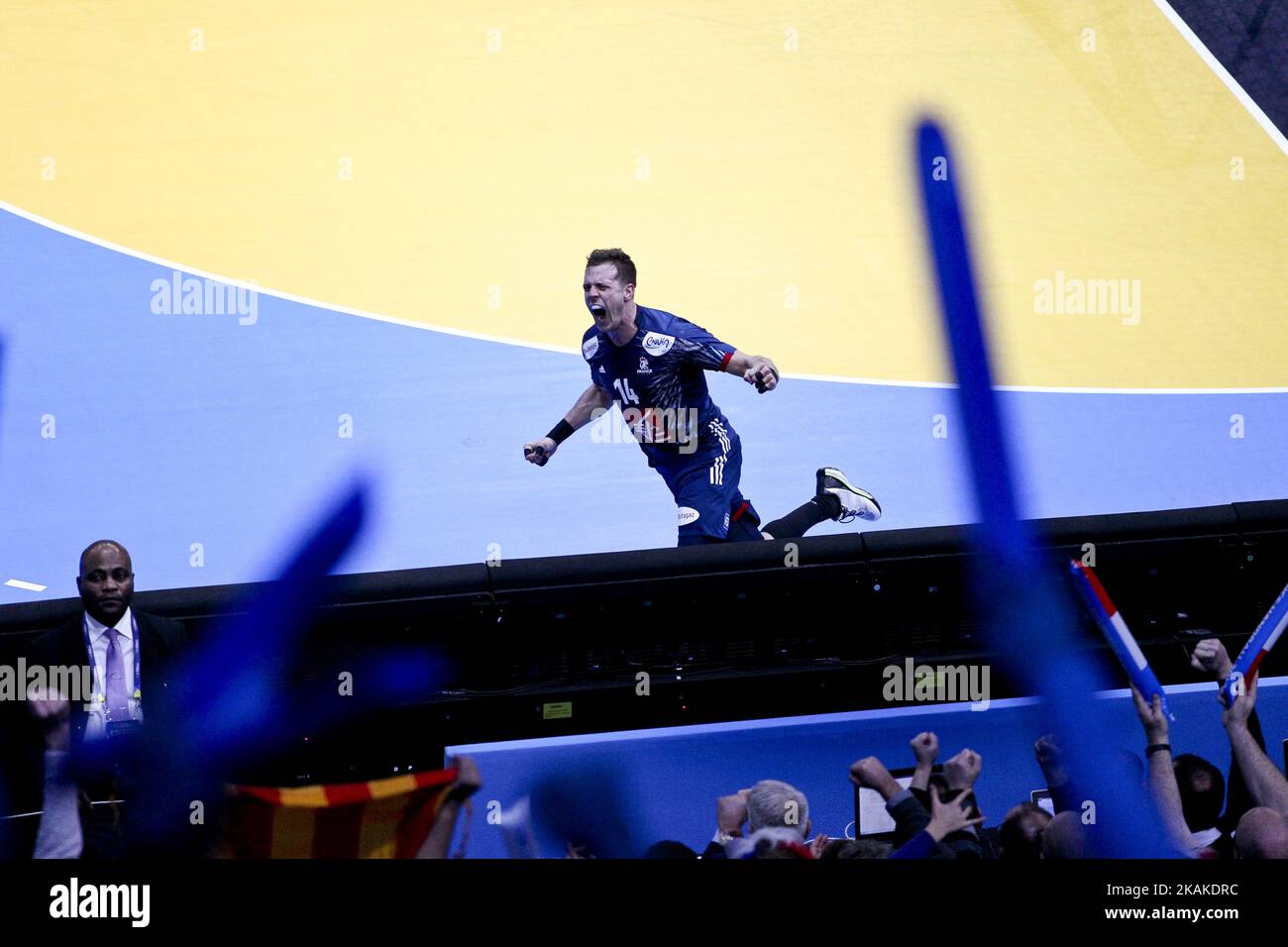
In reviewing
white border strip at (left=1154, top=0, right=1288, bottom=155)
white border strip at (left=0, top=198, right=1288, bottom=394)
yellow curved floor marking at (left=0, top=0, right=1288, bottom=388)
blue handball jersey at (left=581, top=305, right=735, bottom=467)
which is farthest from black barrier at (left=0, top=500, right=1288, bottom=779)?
white border strip at (left=1154, top=0, right=1288, bottom=155)

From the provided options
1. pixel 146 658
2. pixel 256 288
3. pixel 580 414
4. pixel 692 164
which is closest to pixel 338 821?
pixel 146 658

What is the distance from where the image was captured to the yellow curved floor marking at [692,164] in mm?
7855

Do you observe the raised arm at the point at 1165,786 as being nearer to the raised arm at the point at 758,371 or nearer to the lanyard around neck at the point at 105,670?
the raised arm at the point at 758,371

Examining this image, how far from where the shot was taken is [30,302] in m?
7.99

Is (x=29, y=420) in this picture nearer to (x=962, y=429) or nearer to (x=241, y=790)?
(x=241, y=790)

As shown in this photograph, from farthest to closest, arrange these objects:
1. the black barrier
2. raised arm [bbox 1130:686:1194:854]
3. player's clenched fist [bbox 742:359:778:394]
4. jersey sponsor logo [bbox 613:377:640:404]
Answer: jersey sponsor logo [bbox 613:377:640:404] → player's clenched fist [bbox 742:359:778:394] → the black barrier → raised arm [bbox 1130:686:1194:854]

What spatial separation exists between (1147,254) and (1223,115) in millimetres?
893

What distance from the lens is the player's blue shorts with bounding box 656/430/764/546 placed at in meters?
6.81

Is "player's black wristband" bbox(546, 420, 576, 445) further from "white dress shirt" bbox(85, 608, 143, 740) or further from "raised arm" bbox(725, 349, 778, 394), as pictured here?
"white dress shirt" bbox(85, 608, 143, 740)

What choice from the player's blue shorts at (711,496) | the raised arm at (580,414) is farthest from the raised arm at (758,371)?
the raised arm at (580,414)

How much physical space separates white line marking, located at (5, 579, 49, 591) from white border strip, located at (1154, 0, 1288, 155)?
239 inches

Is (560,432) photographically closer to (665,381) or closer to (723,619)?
(665,381)
